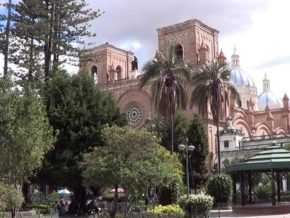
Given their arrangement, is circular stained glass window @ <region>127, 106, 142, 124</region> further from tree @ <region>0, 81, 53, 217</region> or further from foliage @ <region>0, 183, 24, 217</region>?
foliage @ <region>0, 183, 24, 217</region>

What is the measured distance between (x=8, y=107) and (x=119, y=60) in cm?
7334

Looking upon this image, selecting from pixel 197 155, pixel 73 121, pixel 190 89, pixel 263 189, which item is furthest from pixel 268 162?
pixel 190 89

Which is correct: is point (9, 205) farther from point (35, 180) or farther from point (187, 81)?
point (187, 81)

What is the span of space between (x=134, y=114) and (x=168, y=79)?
126ft

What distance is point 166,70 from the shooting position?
127ft

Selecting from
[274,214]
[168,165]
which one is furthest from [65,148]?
[274,214]

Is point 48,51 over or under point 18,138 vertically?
over

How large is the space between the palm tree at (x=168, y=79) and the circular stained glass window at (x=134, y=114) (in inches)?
1440

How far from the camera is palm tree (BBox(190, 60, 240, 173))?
4028cm

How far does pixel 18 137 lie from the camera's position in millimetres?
23703

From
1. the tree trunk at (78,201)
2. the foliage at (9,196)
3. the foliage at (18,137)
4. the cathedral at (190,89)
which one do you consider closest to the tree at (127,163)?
the foliage at (18,137)

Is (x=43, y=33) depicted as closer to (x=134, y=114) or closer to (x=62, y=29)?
(x=62, y=29)

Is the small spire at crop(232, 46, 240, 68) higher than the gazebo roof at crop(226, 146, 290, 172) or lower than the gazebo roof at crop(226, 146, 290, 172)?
higher

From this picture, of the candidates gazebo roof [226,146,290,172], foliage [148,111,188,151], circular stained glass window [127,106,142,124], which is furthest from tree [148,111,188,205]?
circular stained glass window [127,106,142,124]
